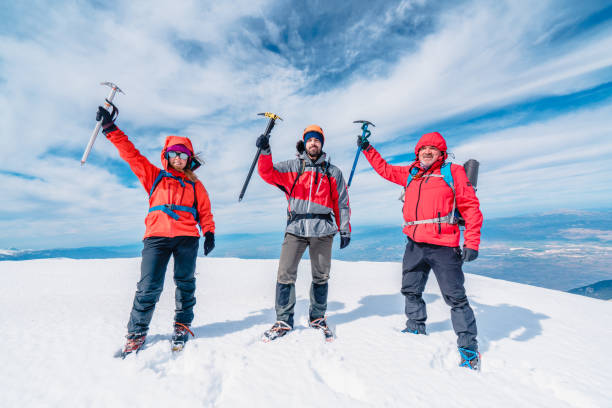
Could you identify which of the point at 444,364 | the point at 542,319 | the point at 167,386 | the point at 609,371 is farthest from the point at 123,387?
the point at 542,319

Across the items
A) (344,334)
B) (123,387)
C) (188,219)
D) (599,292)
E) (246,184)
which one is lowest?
(599,292)

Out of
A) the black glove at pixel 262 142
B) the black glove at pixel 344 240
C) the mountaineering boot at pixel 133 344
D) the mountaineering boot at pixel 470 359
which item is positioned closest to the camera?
the mountaineering boot at pixel 133 344

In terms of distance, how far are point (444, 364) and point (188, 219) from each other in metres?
4.03

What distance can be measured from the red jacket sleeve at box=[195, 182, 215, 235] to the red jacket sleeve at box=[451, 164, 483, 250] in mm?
3787

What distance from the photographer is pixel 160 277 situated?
3.46m

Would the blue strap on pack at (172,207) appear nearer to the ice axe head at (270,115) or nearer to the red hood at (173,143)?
the red hood at (173,143)

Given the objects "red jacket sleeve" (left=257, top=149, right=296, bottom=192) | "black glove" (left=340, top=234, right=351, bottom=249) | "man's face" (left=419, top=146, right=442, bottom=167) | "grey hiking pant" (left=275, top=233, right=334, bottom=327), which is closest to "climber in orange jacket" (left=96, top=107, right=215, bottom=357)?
"red jacket sleeve" (left=257, top=149, right=296, bottom=192)

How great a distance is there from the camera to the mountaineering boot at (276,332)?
365 centimetres

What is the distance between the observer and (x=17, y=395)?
230 centimetres

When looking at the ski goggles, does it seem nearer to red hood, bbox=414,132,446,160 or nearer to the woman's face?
the woman's face

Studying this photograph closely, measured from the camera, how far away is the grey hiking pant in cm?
396

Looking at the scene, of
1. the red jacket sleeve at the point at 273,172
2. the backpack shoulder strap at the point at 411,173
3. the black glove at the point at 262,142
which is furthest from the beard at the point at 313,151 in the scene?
the backpack shoulder strap at the point at 411,173

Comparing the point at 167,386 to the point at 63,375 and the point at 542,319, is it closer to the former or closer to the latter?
the point at 63,375

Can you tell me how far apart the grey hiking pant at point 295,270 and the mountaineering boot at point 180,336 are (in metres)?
1.32
